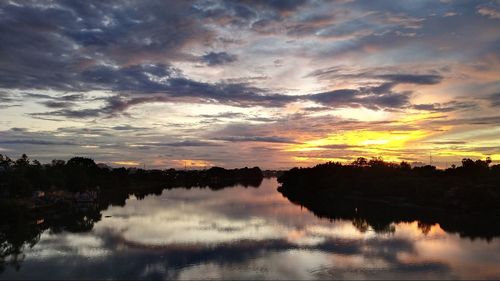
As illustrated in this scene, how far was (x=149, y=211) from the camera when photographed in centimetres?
5072

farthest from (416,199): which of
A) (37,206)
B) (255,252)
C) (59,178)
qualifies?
(59,178)

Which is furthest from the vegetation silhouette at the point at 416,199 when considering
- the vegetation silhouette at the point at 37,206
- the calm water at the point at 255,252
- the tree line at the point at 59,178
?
the tree line at the point at 59,178

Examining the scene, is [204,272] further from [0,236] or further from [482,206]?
[482,206]

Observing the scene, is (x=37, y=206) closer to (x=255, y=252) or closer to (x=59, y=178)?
(x=59, y=178)

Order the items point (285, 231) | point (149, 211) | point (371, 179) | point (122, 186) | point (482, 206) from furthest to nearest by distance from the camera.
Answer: point (122, 186) < point (371, 179) < point (149, 211) < point (482, 206) < point (285, 231)

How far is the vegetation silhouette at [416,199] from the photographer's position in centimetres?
4059

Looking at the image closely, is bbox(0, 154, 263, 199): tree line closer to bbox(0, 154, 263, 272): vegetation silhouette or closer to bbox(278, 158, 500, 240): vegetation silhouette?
bbox(0, 154, 263, 272): vegetation silhouette

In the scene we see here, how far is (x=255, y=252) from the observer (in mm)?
26609

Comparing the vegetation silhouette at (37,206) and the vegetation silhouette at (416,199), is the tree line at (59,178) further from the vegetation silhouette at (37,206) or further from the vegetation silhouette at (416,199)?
the vegetation silhouette at (416,199)

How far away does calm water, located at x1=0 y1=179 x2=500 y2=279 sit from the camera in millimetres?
21531

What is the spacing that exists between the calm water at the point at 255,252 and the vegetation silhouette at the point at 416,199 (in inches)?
127

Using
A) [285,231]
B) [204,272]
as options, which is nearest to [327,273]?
[204,272]

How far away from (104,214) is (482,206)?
39199 mm

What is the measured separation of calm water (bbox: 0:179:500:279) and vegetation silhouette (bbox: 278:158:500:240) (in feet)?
10.6
